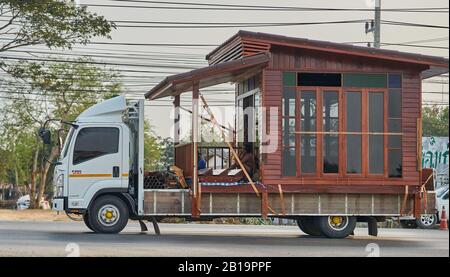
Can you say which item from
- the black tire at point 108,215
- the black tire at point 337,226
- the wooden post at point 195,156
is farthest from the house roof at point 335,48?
the black tire at point 108,215

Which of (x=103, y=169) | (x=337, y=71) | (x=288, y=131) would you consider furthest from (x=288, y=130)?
(x=103, y=169)

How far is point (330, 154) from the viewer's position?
19578 mm

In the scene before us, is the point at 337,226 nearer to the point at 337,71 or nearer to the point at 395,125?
the point at 395,125

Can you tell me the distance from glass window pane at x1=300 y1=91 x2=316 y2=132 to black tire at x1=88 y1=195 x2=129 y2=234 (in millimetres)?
4359

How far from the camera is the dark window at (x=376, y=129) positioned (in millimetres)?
19703

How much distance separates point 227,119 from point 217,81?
1286 mm

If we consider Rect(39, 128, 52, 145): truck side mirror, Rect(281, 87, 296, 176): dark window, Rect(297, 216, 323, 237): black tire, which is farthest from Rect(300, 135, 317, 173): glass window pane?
Rect(39, 128, 52, 145): truck side mirror

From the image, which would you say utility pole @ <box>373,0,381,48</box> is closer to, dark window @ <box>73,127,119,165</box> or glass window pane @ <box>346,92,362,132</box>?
glass window pane @ <box>346,92,362,132</box>

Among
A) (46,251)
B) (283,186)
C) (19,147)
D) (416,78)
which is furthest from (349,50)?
(19,147)

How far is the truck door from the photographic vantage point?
19312 mm

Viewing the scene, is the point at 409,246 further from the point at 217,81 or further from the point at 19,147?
the point at 19,147

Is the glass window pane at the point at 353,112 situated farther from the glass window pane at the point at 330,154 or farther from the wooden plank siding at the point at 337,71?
the wooden plank siding at the point at 337,71

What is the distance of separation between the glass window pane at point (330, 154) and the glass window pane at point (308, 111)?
412mm

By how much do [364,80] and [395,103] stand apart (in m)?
0.87
